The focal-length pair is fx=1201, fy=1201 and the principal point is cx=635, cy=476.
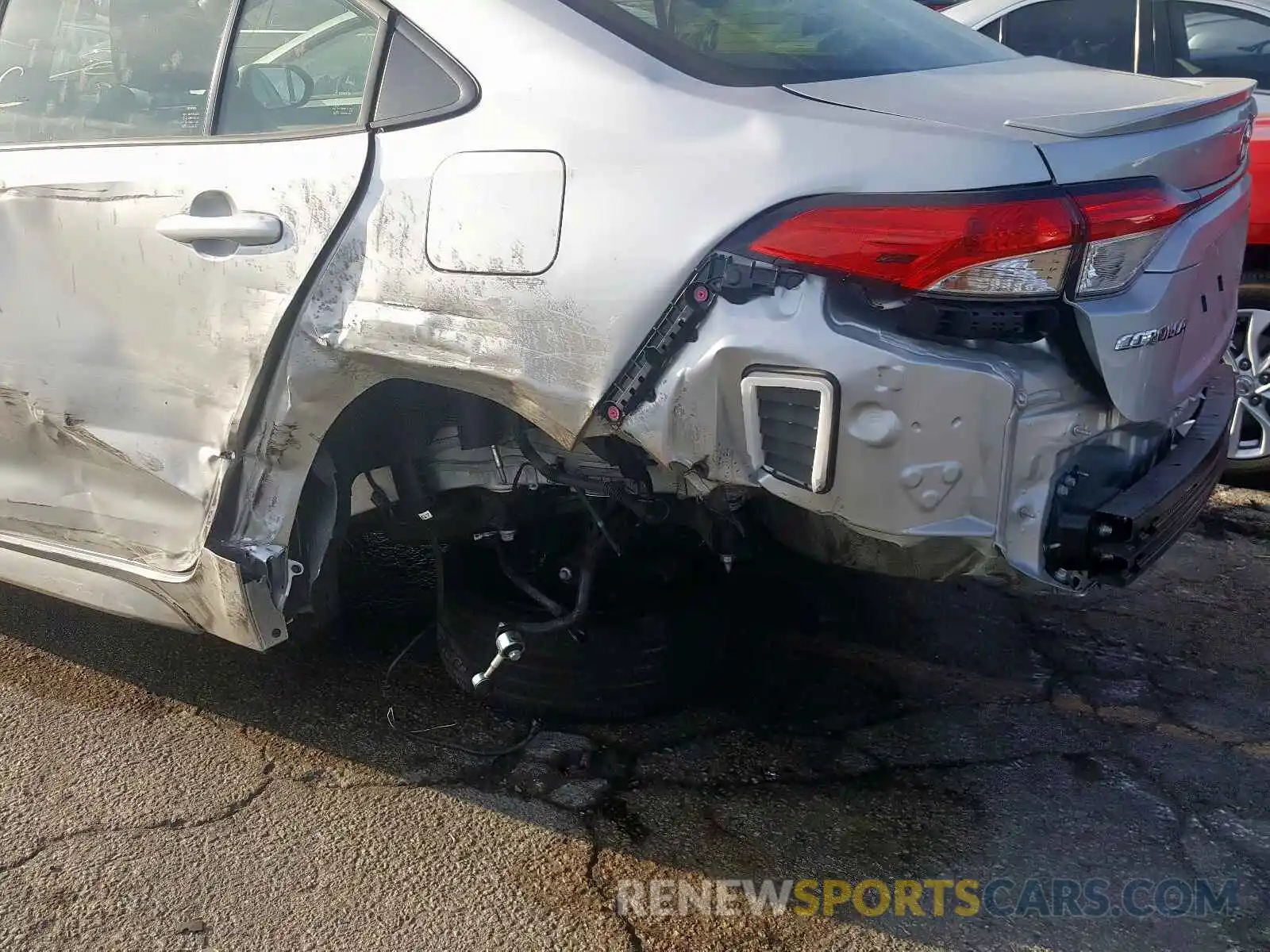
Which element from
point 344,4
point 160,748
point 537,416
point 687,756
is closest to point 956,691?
point 687,756

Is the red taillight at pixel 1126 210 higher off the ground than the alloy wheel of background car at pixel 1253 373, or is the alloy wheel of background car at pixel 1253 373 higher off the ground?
the red taillight at pixel 1126 210

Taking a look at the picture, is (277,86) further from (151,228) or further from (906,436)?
(906,436)

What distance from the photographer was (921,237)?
195 centimetres

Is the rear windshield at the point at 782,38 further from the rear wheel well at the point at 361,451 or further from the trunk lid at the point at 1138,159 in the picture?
the rear wheel well at the point at 361,451

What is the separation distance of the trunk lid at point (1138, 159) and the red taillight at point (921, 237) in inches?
3.8

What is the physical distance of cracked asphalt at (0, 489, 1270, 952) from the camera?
7.56 ft

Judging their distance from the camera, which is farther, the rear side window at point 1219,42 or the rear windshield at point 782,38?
the rear side window at point 1219,42

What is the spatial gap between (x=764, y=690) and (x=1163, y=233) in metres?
1.51

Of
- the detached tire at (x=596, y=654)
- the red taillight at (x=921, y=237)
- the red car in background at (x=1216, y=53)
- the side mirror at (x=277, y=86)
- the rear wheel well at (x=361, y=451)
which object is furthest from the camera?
the red car in background at (x=1216, y=53)

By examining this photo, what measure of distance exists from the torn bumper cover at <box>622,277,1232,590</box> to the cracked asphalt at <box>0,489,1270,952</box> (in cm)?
72

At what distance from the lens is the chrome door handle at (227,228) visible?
2.35m

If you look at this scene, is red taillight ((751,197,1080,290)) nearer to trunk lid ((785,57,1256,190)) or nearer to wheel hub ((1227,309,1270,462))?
trunk lid ((785,57,1256,190))

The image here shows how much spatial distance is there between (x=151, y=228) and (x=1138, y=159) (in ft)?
6.34

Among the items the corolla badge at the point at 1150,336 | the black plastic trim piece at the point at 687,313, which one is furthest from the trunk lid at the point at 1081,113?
the black plastic trim piece at the point at 687,313
